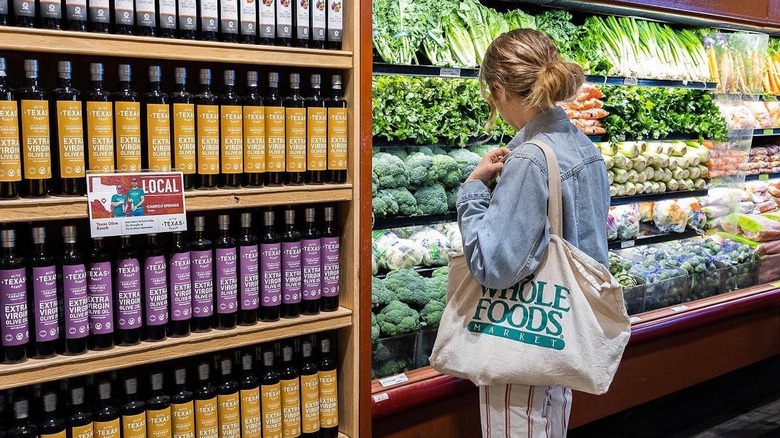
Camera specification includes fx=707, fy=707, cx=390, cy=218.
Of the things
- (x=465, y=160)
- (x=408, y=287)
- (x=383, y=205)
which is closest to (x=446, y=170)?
(x=465, y=160)

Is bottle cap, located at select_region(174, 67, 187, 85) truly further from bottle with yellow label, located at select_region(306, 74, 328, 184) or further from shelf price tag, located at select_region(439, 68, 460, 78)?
shelf price tag, located at select_region(439, 68, 460, 78)

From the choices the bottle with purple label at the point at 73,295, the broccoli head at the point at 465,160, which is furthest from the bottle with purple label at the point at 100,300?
the broccoli head at the point at 465,160

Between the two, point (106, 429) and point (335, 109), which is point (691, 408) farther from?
point (106, 429)

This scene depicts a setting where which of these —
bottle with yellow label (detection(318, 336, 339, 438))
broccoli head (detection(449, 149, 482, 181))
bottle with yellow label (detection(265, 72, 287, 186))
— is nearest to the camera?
bottle with yellow label (detection(265, 72, 287, 186))

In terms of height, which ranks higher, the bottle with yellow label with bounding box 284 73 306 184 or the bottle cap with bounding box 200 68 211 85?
the bottle cap with bounding box 200 68 211 85

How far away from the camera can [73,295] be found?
191 centimetres

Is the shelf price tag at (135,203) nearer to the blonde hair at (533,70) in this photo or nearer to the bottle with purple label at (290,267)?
the bottle with purple label at (290,267)

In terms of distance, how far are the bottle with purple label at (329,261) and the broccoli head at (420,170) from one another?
33.5 inches

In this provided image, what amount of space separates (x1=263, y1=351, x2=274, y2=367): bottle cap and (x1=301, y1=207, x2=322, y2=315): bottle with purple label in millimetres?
175

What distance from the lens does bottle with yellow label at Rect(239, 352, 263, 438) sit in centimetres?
227

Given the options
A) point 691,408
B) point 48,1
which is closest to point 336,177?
point 48,1

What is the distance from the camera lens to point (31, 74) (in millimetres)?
1840

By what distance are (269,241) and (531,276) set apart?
825 millimetres

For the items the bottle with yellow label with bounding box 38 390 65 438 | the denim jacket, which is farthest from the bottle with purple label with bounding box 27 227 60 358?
the denim jacket
